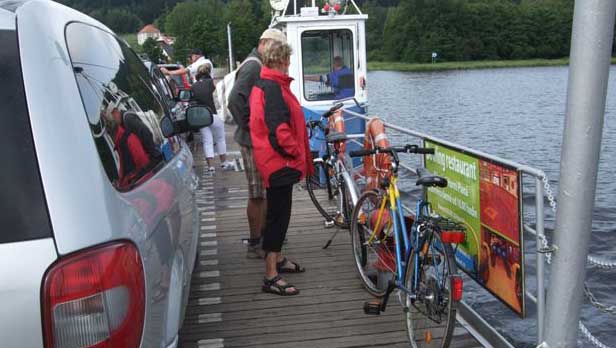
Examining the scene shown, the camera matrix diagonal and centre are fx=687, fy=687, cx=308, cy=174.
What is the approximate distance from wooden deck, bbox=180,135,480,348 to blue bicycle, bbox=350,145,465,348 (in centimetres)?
19

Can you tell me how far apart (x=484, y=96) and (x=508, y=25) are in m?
50.2

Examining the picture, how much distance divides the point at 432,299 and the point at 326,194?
4.37 meters

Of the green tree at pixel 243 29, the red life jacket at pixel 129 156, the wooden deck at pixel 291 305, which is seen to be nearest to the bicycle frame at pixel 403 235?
the wooden deck at pixel 291 305

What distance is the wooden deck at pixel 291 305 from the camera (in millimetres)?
4199

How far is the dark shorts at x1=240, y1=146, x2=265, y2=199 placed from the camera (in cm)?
538

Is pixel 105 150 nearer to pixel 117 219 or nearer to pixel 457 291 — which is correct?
pixel 117 219

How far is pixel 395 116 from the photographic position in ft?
115

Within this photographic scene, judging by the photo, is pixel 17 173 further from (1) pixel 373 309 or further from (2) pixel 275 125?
(1) pixel 373 309

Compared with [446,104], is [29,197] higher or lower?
higher

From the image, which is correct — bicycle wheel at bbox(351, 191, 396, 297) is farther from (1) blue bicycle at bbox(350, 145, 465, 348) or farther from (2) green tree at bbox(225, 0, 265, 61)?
(2) green tree at bbox(225, 0, 265, 61)

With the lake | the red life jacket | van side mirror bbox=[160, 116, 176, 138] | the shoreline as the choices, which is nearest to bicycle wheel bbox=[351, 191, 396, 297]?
the lake

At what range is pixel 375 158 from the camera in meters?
5.26

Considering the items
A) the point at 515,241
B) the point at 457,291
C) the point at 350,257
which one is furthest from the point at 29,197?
the point at 350,257

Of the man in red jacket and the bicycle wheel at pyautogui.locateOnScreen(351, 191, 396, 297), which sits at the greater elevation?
the man in red jacket
